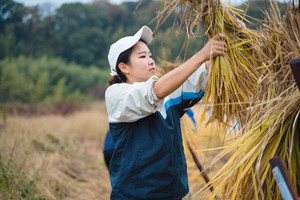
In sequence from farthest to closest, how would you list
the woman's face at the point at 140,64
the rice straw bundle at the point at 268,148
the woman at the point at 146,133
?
the woman's face at the point at 140,64 → the woman at the point at 146,133 → the rice straw bundle at the point at 268,148

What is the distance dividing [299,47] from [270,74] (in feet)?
0.49

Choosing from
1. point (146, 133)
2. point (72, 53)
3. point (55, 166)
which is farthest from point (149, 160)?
point (72, 53)

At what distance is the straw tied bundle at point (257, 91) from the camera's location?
3.90 ft

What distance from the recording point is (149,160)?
1.71 metres

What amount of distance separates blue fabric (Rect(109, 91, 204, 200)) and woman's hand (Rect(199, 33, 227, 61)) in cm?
46

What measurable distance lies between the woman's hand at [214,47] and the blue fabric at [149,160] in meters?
0.46

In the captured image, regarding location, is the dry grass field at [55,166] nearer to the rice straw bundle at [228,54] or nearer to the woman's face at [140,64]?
the rice straw bundle at [228,54]

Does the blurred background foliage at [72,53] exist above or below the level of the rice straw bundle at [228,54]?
above

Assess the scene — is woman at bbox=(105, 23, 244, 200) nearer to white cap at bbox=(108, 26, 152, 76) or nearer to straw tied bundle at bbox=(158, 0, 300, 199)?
white cap at bbox=(108, 26, 152, 76)

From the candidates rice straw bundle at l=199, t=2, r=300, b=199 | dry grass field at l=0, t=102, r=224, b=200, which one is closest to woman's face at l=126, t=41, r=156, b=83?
dry grass field at l=0, t=102, r=224, b=200

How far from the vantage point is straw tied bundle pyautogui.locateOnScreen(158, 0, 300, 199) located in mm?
1188

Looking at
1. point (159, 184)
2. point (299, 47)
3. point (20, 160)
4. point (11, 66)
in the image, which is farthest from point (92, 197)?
point (11, 66)

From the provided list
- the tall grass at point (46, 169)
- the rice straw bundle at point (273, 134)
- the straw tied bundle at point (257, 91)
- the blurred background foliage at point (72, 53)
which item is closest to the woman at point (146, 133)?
the straw tied bundle at point (257, 91)

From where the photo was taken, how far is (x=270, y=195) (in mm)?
1206
